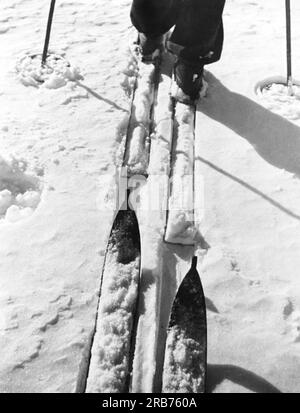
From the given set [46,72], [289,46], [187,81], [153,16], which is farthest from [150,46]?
[289,46]

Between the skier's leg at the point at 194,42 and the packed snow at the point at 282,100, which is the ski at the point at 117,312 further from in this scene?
the packed snow at the point at 282,100

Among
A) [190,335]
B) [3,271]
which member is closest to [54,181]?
[3,271]

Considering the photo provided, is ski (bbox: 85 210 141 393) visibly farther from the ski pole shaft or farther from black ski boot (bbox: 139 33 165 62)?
the ski pole shaft

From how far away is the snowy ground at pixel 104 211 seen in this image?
71.1 inches

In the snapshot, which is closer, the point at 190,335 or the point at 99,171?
the point at 190,335

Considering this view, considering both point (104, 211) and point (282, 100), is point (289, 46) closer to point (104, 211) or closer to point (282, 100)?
point (282, 100)

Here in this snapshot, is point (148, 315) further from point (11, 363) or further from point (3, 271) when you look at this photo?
point (3, 271)

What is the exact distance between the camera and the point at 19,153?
103 inches

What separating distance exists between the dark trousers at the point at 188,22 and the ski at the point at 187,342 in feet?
5.40

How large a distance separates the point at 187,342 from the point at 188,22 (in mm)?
2066

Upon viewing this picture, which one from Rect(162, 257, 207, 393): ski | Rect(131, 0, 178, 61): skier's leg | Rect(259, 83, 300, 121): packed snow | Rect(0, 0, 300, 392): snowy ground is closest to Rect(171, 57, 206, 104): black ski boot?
Rect(0, 0, 300, 392): snowy ground
